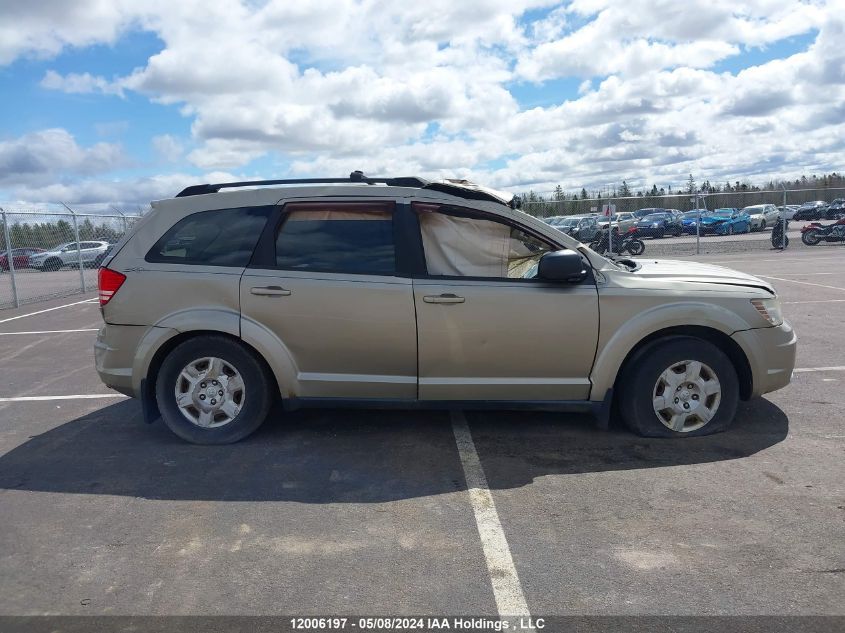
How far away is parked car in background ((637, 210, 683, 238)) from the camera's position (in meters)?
38.5

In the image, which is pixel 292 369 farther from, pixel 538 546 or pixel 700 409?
pixel 700 409

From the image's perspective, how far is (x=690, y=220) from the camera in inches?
1511

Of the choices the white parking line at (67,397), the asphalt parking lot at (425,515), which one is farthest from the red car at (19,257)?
the asphalt parking lot at (425,515)

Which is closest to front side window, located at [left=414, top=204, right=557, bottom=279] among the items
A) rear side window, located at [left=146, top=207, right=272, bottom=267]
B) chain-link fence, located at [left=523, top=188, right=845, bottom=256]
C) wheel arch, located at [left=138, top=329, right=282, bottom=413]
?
rear side window, located at [left=146, top=207, right=272, bottom=267]

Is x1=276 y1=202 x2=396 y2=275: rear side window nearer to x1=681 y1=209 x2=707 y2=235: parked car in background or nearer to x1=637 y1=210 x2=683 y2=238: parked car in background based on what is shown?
x1=637 y1=210 x2=683 y2=238: parked car in background

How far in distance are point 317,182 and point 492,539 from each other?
2886mm

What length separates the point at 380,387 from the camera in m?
4.98

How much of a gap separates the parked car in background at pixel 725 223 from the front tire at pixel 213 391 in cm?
3731

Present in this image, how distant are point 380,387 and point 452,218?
129cm

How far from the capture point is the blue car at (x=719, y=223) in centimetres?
3841

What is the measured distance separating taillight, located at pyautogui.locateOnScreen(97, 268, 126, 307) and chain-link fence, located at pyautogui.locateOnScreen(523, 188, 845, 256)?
66.1ft

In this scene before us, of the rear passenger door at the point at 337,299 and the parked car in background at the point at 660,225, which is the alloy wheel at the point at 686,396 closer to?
the rear passenger door at the point at 337,299

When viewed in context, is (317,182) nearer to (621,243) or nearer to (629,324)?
(629,324)

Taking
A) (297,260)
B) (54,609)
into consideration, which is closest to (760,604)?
(54,609)
